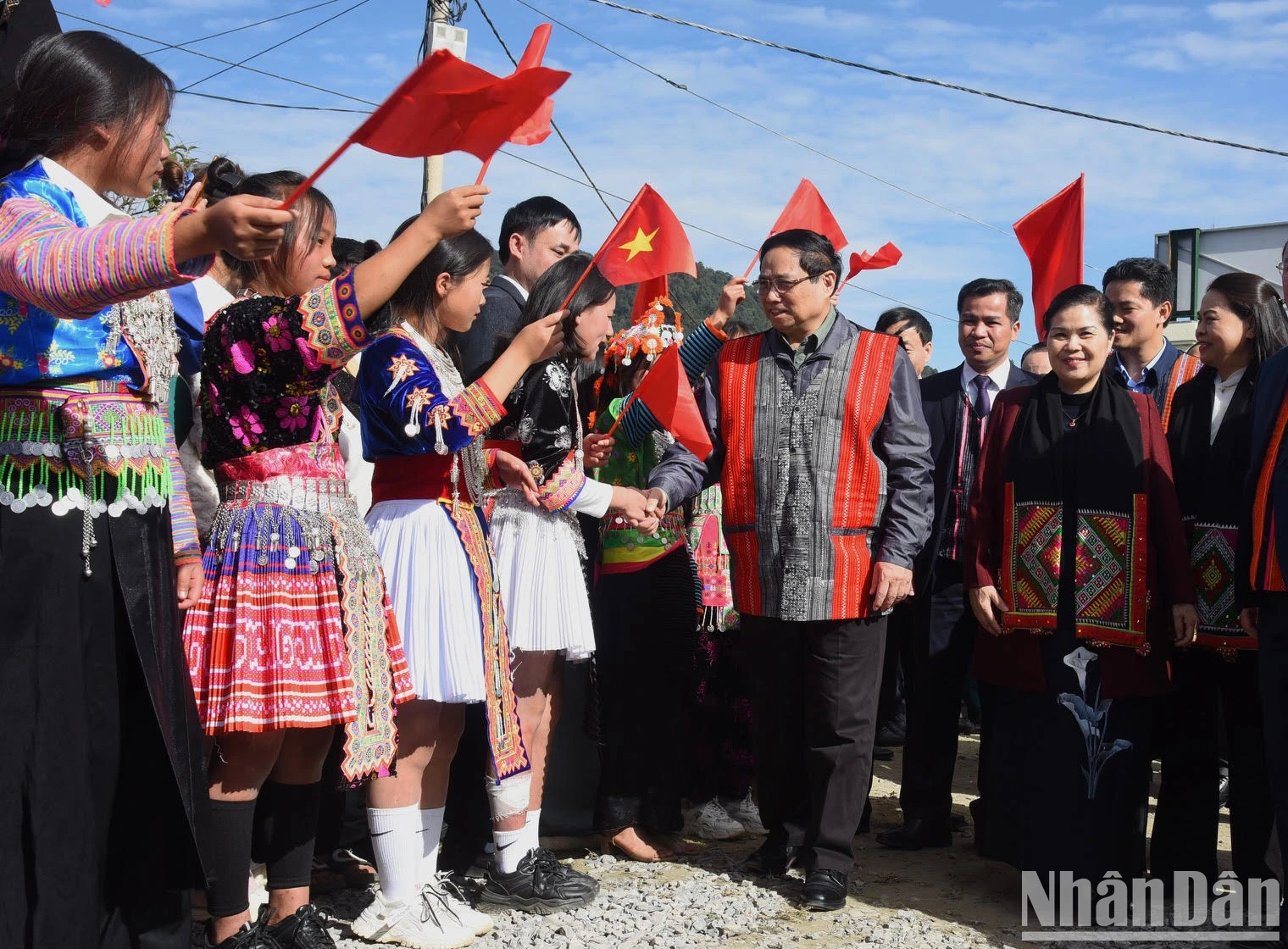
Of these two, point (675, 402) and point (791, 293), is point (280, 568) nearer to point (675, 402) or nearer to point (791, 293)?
point (675, 402)

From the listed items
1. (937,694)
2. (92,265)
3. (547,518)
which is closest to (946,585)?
(937,694)

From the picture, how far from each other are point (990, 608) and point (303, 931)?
7.65 feet

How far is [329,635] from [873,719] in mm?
1979

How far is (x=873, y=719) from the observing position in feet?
13.1

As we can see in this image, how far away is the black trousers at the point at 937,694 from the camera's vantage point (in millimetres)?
4602

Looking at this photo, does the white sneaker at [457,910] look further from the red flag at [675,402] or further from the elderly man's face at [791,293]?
the elderly man's face at [791,293]

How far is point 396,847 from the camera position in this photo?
3287mm

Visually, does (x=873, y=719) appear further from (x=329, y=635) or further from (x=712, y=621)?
(x=329, y=635)

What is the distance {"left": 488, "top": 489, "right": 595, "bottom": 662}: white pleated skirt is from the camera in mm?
3754

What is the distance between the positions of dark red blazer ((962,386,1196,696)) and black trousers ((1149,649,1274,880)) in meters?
0.31

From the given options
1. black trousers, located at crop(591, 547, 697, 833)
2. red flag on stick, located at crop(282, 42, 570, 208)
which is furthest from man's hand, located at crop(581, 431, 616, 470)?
red flag on stick, located at crop(282, 42, 570, 208)

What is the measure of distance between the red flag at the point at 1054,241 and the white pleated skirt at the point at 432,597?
2.91 m

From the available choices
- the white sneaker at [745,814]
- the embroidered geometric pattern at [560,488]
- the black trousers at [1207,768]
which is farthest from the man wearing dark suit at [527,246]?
the black trousers at [1207,768]

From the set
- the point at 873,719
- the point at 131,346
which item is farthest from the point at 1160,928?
the point at 131,346
